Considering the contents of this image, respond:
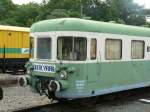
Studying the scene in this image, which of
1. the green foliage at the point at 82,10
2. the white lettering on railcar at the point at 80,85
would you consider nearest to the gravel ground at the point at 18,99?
the white lettering on railcar at the point at 80,85

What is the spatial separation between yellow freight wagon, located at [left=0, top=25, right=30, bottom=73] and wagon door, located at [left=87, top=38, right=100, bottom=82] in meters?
11.1

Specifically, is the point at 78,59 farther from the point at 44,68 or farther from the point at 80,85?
the point at 44,68

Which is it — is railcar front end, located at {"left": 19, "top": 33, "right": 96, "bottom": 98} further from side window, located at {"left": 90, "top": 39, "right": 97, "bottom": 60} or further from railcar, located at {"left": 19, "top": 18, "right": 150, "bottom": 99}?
side window, located at {"left": 90, "top": 39, "right": 97, "bottom": 60}

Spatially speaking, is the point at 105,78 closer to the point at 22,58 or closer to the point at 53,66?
the point at 53,66

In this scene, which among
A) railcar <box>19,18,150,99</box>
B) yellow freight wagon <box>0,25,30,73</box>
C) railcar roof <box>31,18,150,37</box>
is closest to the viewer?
Answer: railcar <box>19,18,150,99</box>

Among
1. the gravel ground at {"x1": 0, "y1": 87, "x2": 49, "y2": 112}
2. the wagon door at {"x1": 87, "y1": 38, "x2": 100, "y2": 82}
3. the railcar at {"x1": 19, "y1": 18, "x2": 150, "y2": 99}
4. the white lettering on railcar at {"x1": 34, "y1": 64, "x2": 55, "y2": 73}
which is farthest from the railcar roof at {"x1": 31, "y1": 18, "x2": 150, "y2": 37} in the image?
the gravel ground at {"x1": 0, "y1": 87, "x2": 49, "y2": 112}

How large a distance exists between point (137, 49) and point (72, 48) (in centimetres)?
350

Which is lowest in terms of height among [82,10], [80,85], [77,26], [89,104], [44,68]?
[89,104]

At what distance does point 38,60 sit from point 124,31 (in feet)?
10.3

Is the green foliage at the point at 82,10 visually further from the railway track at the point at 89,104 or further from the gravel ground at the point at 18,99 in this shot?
the railway track at the point at 89,104

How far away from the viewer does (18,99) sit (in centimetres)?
1352

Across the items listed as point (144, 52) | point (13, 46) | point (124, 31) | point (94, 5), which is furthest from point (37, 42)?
point (94, 5)

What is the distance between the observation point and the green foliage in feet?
211

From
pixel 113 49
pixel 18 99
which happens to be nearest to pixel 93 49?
pixel 113 49
